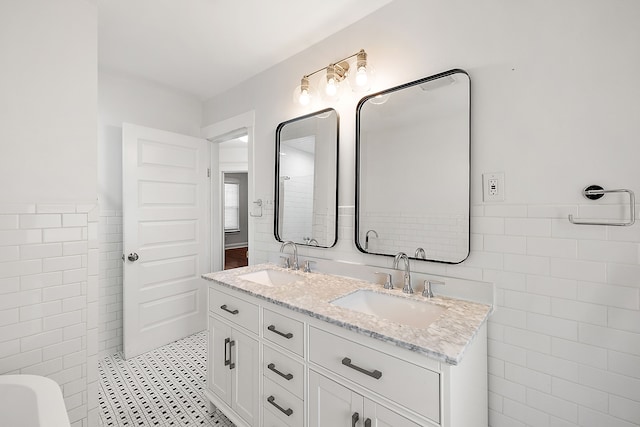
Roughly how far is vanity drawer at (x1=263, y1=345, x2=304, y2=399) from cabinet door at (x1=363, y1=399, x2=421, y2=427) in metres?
0.34

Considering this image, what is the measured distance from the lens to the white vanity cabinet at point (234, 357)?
4.98ft

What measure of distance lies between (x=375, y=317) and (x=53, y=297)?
1.73m

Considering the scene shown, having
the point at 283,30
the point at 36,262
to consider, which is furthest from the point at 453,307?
the point at 36,262

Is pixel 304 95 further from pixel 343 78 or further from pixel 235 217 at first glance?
pixel 235 217

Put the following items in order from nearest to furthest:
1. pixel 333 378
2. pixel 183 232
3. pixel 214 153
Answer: pixel 333 378 → pixel 183 232 → pixel 214 153

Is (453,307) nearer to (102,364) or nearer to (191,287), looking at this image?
(191,287)

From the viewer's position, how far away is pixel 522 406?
4.09ft

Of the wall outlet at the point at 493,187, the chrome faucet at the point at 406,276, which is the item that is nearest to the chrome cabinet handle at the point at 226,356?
the chrome faucet at the point at 406,276

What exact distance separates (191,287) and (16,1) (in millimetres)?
2389

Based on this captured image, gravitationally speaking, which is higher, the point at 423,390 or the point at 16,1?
the point at 16,1

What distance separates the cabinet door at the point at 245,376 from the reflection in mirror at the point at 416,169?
84cm

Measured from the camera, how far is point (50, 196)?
60.9 inches

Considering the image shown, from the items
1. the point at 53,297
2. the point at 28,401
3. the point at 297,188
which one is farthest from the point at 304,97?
the point at 28,401

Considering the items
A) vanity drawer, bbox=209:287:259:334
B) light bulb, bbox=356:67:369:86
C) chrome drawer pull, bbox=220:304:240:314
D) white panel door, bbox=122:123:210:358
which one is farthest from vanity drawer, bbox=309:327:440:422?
white panel door, bbox=122:123:210:358
